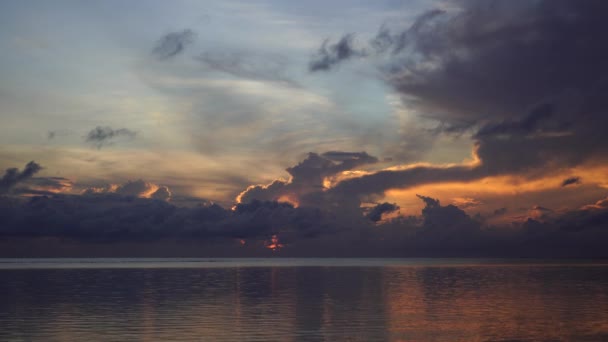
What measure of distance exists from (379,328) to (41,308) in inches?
1299

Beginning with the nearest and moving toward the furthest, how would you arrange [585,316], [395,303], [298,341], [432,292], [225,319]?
[298,341], [225,319], [585,316], [395,303], [432,292]

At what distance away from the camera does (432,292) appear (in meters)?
82.2

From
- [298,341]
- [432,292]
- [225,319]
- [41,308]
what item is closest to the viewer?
[298,341]

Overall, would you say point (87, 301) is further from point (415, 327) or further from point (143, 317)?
point (415, 327)

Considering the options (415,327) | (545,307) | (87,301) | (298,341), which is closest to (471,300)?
(545,307)

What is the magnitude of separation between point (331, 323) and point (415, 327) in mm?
6246

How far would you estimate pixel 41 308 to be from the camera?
59688 mm

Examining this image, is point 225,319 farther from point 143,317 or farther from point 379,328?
point 379,328

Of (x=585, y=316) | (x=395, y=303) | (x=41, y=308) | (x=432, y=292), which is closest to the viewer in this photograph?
(x=585, y=316)

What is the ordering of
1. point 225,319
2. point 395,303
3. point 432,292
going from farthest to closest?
point 432,292 < point 395,303 < point 225,319

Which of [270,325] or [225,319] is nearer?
[270,325]

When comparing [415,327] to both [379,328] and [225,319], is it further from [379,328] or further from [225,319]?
[225,319]

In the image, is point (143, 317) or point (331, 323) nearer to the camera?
point (331, 323)

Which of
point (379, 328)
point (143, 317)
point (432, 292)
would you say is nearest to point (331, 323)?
point (379, 328)
